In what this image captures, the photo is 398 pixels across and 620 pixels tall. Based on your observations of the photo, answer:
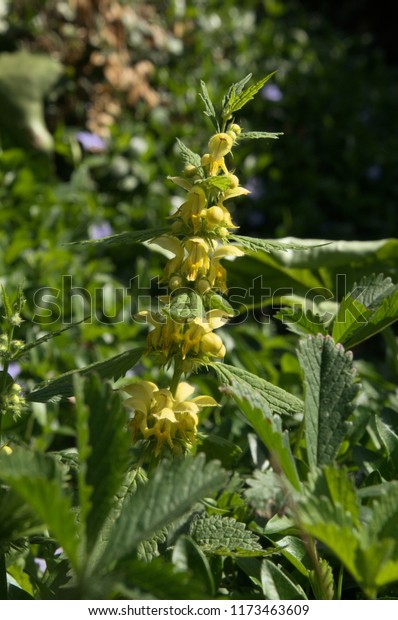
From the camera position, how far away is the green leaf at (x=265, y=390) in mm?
910

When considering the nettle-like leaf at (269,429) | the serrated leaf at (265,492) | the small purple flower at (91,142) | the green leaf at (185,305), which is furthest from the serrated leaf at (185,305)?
the small purple flower at (91,142)

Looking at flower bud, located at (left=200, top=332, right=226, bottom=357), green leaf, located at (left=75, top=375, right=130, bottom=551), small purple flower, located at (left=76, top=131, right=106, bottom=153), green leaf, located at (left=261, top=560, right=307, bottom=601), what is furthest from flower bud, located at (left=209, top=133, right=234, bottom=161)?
small purple flower, located at (left=76, top=131, right=106, bottom=153)

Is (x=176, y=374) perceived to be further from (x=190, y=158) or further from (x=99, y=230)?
(x=99, y=230)

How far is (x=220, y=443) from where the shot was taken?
1.10 meters

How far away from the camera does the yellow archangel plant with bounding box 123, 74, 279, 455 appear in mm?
909

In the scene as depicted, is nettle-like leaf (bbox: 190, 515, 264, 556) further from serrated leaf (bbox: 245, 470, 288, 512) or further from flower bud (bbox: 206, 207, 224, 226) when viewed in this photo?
flower bud (bbox: 206, 207, 224, 226)

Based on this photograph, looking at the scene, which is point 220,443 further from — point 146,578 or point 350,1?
point 350,1

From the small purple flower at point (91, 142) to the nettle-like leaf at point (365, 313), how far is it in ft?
6.97

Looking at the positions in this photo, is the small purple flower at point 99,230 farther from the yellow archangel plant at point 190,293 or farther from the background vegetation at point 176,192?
the yellow archangel plant at point 190,293

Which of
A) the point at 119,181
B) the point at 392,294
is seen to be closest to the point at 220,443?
the point at 392,294

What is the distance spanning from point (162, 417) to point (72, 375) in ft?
0.39

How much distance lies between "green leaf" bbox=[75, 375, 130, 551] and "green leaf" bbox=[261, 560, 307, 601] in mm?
239
